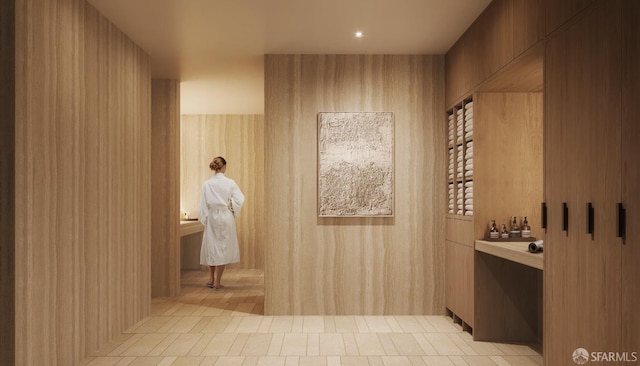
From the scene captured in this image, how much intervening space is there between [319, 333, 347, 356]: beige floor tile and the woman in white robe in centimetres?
266

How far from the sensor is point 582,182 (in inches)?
106

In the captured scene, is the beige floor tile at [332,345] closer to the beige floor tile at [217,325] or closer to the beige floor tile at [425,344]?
the beige floor tile at [425,344]

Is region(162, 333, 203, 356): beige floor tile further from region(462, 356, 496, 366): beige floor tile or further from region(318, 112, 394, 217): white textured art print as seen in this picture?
region(462, 356, 496, 366): beige floor tile

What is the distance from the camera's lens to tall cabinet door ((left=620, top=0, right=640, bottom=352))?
2.22m

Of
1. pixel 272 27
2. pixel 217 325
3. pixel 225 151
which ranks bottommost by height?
pixel 217 325

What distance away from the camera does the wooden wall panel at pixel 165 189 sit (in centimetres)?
644

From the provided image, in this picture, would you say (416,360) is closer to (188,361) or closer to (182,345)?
(188,361)

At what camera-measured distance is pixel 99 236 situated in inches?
165

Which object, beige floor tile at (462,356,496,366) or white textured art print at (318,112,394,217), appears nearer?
beige floor tile at (462,356,496,366)

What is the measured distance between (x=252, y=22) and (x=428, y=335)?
109 inches

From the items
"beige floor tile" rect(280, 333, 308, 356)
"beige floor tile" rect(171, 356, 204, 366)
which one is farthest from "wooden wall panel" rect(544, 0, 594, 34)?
"beige floor tile" rect(171, 356, 204, 366)

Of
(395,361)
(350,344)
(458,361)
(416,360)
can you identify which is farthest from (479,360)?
(350,344)

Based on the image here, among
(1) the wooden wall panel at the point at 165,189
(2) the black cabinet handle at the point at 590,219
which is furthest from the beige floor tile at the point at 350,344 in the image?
(1) the wooden wall panel at the point at 165,189

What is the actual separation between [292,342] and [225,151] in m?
5.30
